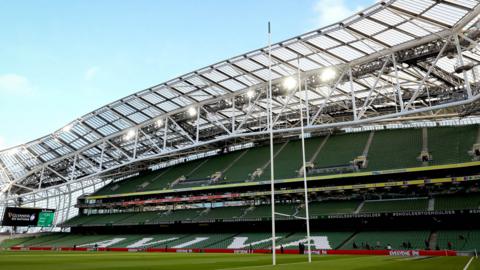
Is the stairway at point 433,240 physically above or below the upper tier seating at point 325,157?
below

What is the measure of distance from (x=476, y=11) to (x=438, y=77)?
8865 millimetres

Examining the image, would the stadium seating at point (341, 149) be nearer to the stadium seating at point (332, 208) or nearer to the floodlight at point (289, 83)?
the stadium seating at point (332, 208)

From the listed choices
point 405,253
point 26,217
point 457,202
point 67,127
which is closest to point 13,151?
point 26,217

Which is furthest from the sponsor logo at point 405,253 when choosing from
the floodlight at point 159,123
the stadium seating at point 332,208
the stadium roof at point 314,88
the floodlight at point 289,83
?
the floodlight at point 159,123

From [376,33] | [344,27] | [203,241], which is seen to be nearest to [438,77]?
[376,33]

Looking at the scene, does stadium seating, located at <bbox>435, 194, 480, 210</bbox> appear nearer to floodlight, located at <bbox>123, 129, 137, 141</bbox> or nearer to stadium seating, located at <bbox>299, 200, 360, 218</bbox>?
stadium seating, located at <bbox>299, 200, 360, 218</bbox>

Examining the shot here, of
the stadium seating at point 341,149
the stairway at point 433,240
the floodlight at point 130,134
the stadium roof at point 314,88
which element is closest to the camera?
the stadium roof at point 314,88

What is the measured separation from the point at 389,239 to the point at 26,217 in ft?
169

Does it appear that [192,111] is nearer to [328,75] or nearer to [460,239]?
[328,75]

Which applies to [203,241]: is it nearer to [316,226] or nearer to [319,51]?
[316,226]

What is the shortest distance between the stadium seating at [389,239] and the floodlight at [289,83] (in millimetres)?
17069

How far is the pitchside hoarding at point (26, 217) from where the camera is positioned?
5222 cm

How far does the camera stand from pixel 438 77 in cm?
3391

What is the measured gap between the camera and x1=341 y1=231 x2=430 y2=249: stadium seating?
100ft
